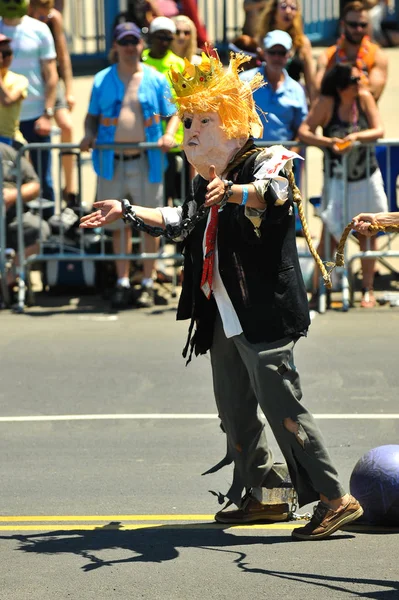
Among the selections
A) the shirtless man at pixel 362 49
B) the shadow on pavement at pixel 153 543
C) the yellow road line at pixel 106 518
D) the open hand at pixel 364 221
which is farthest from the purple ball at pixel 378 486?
the shirtless man at pixel 362 49

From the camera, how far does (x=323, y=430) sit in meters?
7.42

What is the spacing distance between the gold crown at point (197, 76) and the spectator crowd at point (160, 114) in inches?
184

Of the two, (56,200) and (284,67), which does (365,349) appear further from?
(56,200)

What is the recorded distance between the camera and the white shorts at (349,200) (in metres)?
10.7

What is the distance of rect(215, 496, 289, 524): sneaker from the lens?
5973 millimetres

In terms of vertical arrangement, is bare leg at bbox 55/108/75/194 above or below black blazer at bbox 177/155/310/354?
above

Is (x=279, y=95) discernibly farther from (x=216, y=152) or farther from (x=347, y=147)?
(x=216, y=152)

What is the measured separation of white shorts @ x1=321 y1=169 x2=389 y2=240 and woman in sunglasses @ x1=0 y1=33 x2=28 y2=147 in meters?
2.77

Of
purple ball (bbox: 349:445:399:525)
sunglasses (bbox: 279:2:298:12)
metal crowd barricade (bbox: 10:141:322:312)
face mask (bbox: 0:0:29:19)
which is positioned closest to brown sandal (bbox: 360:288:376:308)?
metal crowd barricade (bbox: 10:141:322:312)

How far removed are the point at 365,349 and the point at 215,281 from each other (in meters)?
3.98

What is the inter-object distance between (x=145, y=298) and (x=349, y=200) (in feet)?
6.40

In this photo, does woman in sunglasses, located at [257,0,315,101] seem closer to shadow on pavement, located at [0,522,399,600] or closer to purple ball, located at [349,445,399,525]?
purple ball, located at [349,445,399,525]

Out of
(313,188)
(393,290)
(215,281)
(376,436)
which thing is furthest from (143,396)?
(313,188)

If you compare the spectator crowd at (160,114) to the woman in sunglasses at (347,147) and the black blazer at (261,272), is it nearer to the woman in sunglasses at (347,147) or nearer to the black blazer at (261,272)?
the woman in sunglasses at (347,147)
